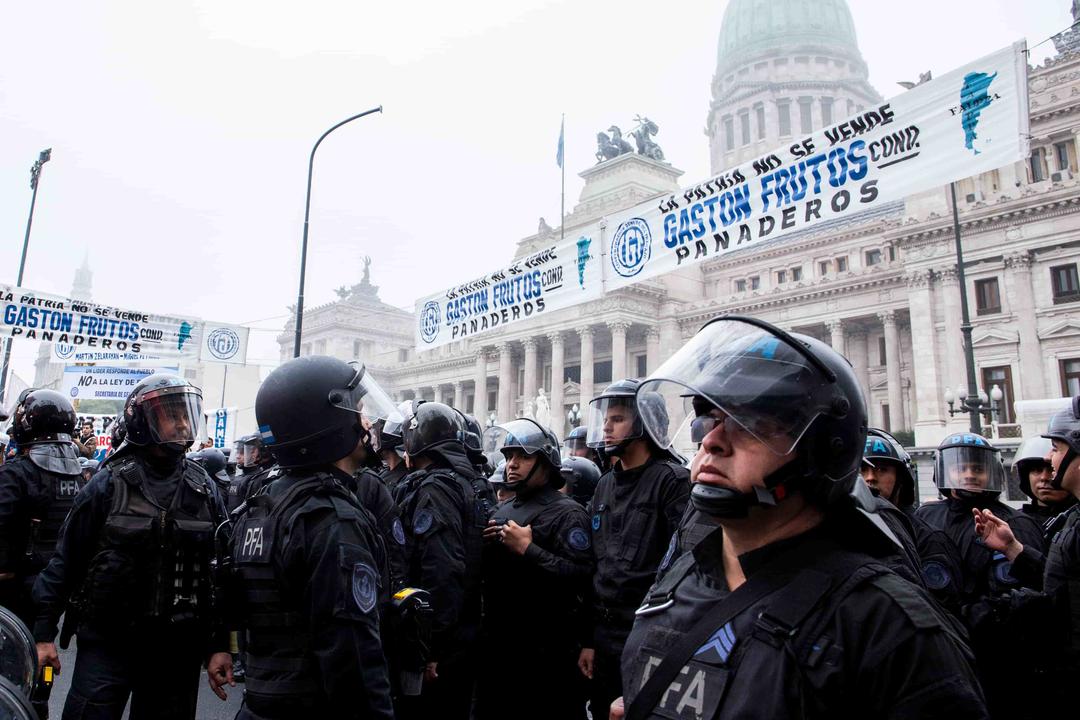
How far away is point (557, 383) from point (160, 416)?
149ft

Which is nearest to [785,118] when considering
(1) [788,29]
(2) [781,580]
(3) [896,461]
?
(1) [788,29]

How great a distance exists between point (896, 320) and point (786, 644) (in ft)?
134

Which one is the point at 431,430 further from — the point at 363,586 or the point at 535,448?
the point at 363,586

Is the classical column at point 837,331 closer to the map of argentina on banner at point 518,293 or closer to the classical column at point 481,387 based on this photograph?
the classical column at point 481,387

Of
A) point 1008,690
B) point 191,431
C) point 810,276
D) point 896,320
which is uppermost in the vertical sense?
point 810,276

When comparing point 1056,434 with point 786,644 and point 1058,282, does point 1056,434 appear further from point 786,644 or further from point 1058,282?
point 1058,282

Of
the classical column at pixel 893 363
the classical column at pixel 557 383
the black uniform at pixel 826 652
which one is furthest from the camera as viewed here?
the classical column at pixel 557 383

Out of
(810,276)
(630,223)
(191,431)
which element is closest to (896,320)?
(810,276)

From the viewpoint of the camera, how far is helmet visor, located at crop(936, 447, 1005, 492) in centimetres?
472

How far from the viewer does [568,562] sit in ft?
13.9

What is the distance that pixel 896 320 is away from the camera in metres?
38.1

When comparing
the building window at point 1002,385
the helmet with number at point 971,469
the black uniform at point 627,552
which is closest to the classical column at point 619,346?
the building window at point 1002,385

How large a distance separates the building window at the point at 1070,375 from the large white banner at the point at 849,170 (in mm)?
27931

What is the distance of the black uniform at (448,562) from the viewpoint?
403 cm
